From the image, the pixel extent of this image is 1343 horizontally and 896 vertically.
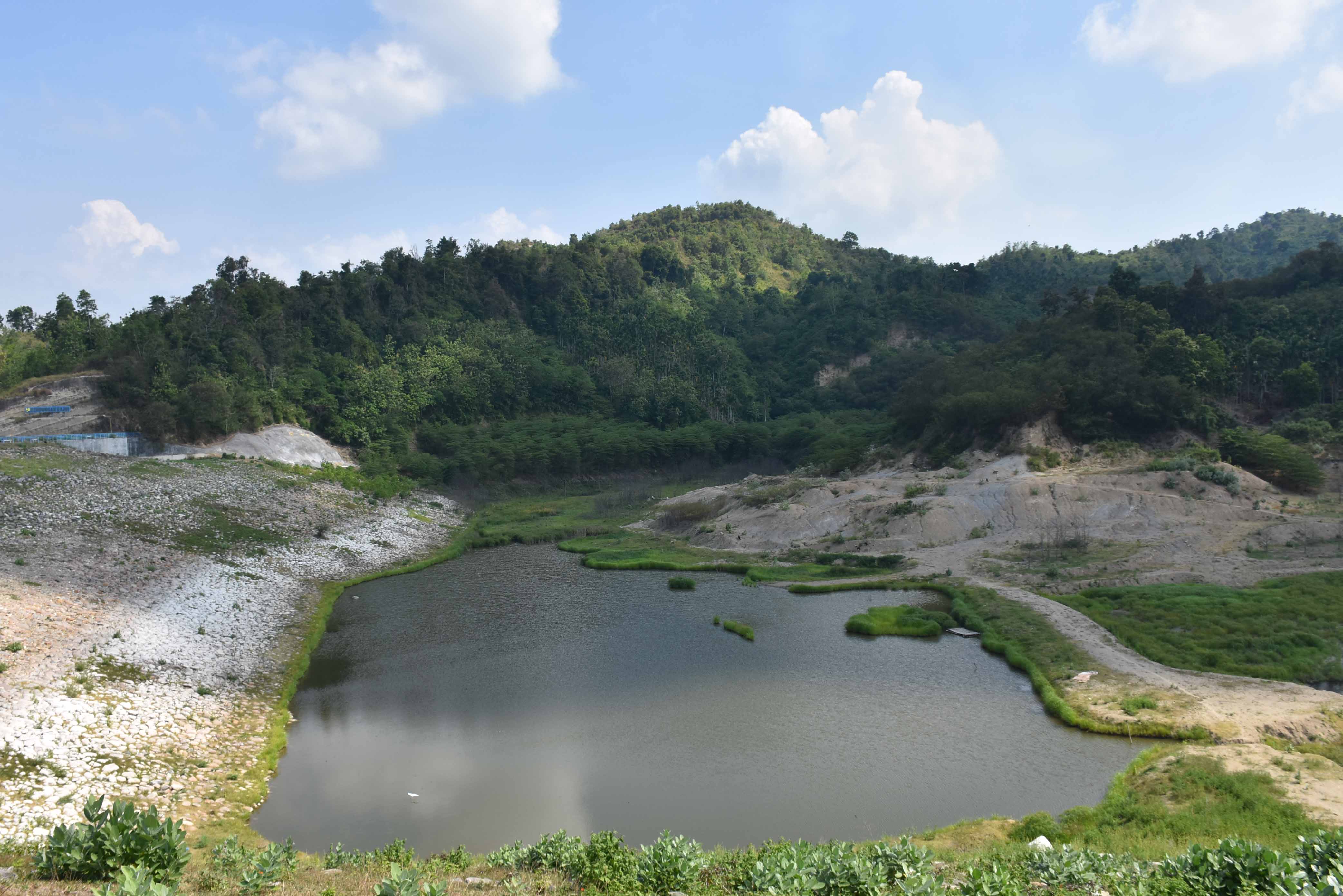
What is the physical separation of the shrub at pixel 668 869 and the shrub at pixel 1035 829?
8.14 meters

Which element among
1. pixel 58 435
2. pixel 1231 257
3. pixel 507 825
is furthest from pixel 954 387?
pixel 1231 257

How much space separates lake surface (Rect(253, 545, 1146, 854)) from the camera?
19359mm

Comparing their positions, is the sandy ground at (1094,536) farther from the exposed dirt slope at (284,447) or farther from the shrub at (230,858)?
the exposed dirt slope at (284,447)

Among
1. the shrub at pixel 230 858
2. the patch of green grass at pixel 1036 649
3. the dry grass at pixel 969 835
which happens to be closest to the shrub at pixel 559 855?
the shrub at pixel 230 858

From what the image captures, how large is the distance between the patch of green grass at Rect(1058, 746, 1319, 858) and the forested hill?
4816 cm

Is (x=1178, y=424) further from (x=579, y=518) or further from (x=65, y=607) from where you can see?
(x=65, y=607)

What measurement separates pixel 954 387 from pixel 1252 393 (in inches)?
918

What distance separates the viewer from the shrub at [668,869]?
40.3ft

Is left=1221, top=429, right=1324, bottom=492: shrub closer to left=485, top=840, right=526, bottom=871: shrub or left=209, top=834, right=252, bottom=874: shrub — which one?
left=485, top=840, right=526, bottom=871: shrub

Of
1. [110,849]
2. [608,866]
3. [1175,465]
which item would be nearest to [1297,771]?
[608,866]

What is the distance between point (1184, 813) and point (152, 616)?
3346 cm

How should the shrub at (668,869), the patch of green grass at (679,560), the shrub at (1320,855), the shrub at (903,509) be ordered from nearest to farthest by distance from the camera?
1. the shrub at (1320,855)
2. the shrub at (668,869)
3. the patch of green grass at (679,560)
4. the shrub at (903,509)

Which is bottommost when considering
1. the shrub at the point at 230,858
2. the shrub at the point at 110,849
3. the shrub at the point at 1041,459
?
the shrub at the point at 230,858

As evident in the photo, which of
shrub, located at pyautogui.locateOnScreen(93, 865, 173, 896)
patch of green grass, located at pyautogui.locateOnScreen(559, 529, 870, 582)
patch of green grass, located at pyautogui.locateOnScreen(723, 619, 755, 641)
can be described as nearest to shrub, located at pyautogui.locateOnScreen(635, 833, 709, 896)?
shrub, located at pyautogui.locateOnScreen(93, 865, 173, 896)
